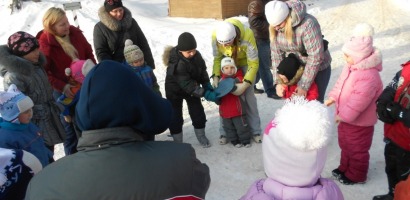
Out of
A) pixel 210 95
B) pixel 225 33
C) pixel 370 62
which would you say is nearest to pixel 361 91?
pixel 370 62

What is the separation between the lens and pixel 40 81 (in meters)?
4.13

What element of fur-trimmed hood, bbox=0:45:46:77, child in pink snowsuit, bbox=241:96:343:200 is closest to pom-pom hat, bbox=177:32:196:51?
fur-trimmed hood, bbox=0:45:46:77

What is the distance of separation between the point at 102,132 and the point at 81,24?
1044cm

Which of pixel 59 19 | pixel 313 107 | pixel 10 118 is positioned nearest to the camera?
pixel 313 107

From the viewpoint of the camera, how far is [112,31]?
487 centimetres

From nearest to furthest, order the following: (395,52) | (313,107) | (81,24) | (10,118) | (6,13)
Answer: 1. (313,107)
2. (10,118)
3. (395,52)
4. (81,24)
5. (6,13)

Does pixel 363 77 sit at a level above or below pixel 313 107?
below

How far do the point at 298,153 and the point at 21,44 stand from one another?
3207 mm

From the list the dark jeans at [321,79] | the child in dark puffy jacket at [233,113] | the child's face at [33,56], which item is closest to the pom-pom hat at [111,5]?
the child's face at [33,56]

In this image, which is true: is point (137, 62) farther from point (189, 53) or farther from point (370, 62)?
point (370, 62)

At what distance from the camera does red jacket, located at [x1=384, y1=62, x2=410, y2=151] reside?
3.12 meters

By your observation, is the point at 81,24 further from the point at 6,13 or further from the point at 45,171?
the point at 45,171

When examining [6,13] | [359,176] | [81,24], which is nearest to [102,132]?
[359,176]

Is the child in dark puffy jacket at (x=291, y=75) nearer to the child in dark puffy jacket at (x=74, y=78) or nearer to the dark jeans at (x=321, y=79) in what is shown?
the dark jeans at (x=321, y=79)
